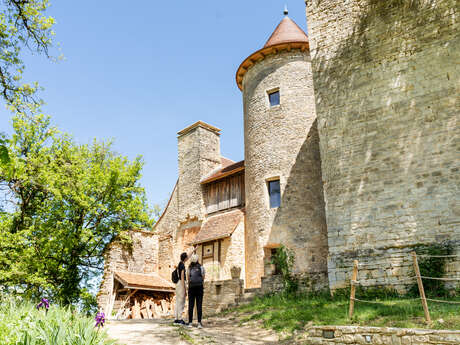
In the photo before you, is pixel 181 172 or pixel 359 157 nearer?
pixel 359 157

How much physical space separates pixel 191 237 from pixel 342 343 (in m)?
12.4

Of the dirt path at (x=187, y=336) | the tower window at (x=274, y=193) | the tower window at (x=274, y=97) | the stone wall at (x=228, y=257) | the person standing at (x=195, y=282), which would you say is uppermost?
the tower window at (x=274, y=97)

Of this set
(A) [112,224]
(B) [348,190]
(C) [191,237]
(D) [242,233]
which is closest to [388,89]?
(B) [348,190]

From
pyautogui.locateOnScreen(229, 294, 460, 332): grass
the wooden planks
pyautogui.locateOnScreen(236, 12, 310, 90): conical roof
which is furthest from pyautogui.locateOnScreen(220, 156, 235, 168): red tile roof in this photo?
pyautogui.locateOnScreen(229, 294, 460, 332): grass

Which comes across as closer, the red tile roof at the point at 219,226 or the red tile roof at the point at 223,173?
the red tile roof at the point at 219,226

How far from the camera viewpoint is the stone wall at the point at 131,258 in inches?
616

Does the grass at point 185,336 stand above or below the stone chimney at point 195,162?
below

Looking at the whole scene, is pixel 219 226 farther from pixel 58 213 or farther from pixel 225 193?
pixel 58 213

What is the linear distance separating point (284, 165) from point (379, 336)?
9.03 metres

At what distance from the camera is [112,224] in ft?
57.4

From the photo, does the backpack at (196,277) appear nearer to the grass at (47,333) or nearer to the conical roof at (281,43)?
the grass at (47,333)

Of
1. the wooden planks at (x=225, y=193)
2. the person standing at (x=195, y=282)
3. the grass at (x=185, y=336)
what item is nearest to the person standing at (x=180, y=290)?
the person standing at (x=195, y=282)

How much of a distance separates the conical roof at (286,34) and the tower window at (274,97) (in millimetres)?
1887

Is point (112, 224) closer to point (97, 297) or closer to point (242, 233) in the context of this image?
point (97, 297)
